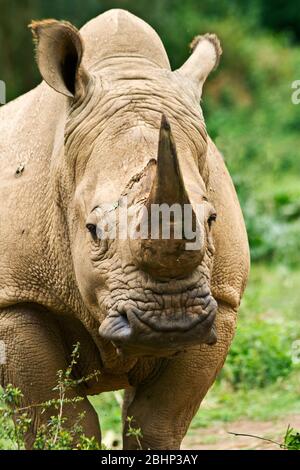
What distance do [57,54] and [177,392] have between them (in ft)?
5.83

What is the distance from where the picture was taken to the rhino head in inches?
227

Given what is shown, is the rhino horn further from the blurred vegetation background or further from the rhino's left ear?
the blurred vegetation background

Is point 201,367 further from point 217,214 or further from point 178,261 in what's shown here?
point 178,261

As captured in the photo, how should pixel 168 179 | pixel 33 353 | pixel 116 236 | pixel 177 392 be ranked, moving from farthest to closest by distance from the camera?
1. pixel 177 392
2. pixel 33 353
3. pixel 116 236
4. pixel 168 179

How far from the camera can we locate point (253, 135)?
24078mm

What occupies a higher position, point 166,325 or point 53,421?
point 166,325

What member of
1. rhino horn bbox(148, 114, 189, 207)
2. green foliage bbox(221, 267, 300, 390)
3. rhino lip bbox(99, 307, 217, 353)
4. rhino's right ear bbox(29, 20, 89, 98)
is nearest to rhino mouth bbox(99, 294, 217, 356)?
rhino lip bbox(99, 307, 217, 353)

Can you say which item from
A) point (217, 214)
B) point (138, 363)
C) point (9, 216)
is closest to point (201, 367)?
point (138, 363)

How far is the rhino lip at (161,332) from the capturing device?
5801 mm

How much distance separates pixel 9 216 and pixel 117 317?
1.14 meters

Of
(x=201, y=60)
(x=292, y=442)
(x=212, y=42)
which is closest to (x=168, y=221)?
(x=201, y=60)

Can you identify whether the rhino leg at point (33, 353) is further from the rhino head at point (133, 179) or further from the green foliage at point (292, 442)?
the green foliage at point (292, 442)

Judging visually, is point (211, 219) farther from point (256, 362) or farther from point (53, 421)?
point (256, 362)

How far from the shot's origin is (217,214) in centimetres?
687
